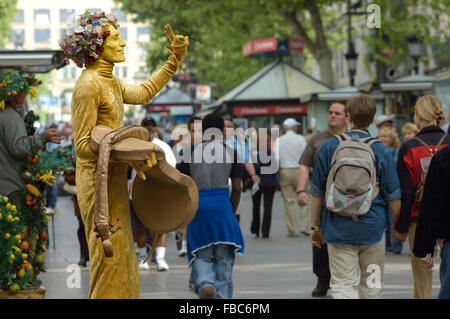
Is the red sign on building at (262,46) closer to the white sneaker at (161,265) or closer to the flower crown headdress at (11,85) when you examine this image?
the white sneaker at (161,265)

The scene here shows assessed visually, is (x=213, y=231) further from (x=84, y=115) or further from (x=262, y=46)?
(x=262, y=46)

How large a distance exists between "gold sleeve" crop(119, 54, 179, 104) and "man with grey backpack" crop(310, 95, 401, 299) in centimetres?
137

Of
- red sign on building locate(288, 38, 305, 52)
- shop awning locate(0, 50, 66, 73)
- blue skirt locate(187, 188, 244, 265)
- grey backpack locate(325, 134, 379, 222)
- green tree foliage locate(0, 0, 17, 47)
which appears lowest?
blue skirt locate(187, 188, 244, 265)

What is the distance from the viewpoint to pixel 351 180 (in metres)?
7.38

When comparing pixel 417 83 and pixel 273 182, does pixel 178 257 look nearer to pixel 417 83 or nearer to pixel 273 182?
pixel 273 182

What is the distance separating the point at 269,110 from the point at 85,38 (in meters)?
27.5

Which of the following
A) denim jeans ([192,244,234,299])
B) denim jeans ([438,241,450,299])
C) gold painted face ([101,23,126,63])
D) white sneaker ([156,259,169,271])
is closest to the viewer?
denim jeans ([438,241,450,299])

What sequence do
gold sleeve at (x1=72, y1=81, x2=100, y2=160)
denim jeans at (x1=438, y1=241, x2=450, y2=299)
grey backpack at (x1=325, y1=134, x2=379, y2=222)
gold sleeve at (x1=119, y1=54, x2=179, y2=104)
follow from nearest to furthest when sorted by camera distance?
1. denim jeans at (x1=438, y1=241, x2=450, y2=299)
2. gold sleeve at (x1=72, y1=81, x2=100, y2=160)
3. gold sleeve at (x1=119, y1=54, x2=179, y2=104)
4. grey backpack at (x1=325, y1=134, x2=379, y2=222)

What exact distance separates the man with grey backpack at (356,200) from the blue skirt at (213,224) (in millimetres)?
733

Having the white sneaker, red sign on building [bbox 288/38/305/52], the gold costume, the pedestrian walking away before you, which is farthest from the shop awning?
red sign on building [bbox 288/38/305/52]

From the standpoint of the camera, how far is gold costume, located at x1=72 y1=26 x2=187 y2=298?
6.80m

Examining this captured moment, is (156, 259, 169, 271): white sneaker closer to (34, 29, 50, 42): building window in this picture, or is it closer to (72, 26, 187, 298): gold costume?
(72, 26, 187, 298): gold costume

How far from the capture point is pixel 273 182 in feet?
57.3

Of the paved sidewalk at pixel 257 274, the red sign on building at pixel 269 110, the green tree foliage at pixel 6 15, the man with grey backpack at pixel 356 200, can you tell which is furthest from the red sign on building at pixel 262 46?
the man with grey backpack at pixel 356 200
